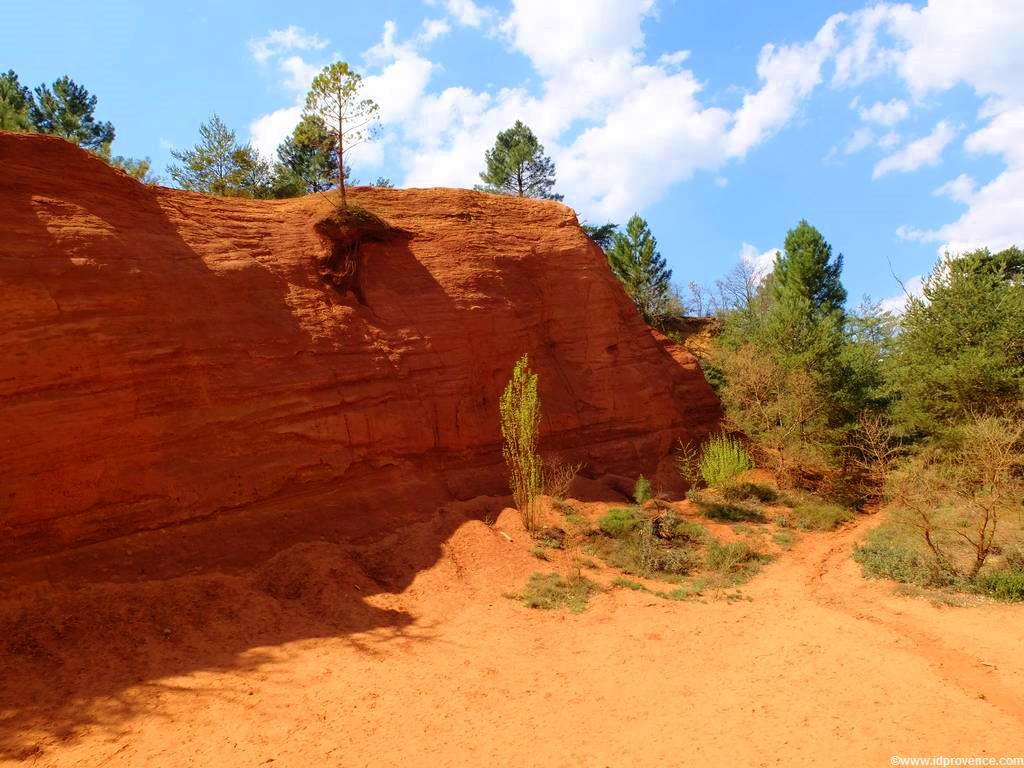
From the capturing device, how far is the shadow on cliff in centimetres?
684

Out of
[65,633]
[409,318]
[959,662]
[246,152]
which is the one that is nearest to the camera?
[65,633]

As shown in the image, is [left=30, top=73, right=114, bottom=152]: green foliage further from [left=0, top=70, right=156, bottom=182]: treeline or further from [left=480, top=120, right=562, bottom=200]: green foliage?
[left=480, top=120, right=562, bottom=200]: green foliage

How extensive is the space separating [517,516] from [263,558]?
186 inches

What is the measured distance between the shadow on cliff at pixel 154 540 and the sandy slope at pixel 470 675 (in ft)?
0.13

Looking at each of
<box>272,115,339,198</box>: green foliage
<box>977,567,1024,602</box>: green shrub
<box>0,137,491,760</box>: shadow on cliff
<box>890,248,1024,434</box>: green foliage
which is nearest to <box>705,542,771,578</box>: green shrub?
<box>977,567,1024,602</box>: green shrub

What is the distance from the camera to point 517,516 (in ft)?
40.9

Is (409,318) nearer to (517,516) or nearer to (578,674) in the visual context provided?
(517,516)

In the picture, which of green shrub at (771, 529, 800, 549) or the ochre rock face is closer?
the ochre rock face

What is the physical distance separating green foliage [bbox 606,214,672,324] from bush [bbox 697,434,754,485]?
14.0m

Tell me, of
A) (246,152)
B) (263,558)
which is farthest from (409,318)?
(246,152)

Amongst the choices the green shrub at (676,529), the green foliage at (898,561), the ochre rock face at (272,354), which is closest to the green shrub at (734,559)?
the green shrub at (676,529)

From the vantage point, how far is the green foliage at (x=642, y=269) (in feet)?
98.7

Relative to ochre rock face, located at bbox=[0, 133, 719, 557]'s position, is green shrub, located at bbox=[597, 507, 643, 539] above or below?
below

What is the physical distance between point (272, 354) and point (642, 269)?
2227 cm
